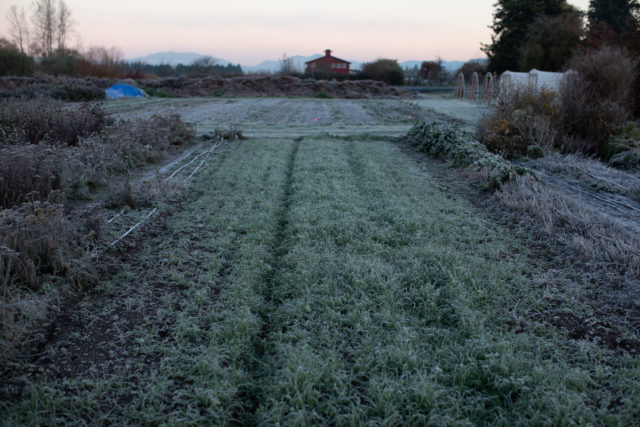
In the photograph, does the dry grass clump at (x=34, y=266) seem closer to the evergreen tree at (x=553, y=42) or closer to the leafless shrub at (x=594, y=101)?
the leafless shrub at (x=594, y=101)

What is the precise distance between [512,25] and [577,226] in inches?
1536

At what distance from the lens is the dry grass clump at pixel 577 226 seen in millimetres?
4173

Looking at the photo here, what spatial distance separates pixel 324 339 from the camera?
305 centimetres

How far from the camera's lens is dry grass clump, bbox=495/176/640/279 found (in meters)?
4.17

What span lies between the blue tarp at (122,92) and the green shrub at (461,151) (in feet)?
82.5

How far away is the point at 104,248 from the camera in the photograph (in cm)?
436

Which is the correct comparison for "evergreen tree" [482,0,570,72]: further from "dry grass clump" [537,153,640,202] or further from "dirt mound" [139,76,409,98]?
"dry grass clump" [537,153,640,202]

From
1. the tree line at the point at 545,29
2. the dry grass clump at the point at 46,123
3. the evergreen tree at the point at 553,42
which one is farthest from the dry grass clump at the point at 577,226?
the evergreen tree at the point at 553,42

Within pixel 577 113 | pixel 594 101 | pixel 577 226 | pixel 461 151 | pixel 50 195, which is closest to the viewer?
pixel 50 195

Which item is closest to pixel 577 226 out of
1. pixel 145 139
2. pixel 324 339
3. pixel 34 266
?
pixel 324 339

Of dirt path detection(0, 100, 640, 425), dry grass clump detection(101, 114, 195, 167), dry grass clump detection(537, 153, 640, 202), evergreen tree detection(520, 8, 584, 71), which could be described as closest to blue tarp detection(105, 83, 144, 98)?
dry grass clump detection(101, 114, 195, 167)

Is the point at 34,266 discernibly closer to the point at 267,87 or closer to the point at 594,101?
the point at 594,101

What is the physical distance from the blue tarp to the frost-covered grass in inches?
1119

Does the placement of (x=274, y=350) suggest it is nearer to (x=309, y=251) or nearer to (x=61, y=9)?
(x=309, y=251)
